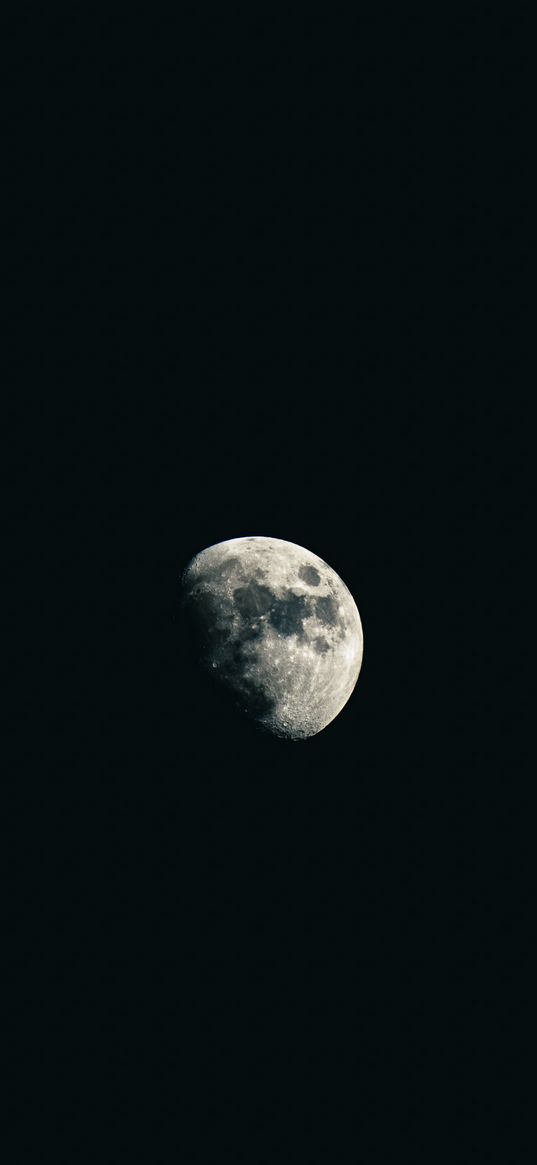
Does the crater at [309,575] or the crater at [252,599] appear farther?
the crater at [309,575]

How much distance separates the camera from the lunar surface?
145 inches

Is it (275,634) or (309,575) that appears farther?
(309,575)

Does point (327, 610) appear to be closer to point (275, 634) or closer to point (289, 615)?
point (289, 615)

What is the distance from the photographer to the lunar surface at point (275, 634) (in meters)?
3.68

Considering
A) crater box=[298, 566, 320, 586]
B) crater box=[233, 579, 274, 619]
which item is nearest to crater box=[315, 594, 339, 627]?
crater box=[298, 566, 320, 586]

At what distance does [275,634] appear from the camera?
368 centimetres

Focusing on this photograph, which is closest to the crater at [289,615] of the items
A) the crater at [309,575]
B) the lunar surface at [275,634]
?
the lunar surface at [275,634]

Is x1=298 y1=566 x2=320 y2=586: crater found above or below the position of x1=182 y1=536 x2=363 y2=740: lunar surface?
above

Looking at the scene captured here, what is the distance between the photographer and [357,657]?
4.08 meters

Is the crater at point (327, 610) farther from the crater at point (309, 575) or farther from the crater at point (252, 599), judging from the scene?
the crater at point (252, 599)

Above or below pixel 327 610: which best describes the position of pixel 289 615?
below

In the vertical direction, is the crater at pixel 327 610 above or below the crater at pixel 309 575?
below

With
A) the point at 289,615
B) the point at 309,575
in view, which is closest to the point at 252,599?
the point at 289,615

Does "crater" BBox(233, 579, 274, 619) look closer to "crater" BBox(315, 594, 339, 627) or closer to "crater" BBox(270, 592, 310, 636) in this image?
"crater" BBox(270, 592, 310, 636)
